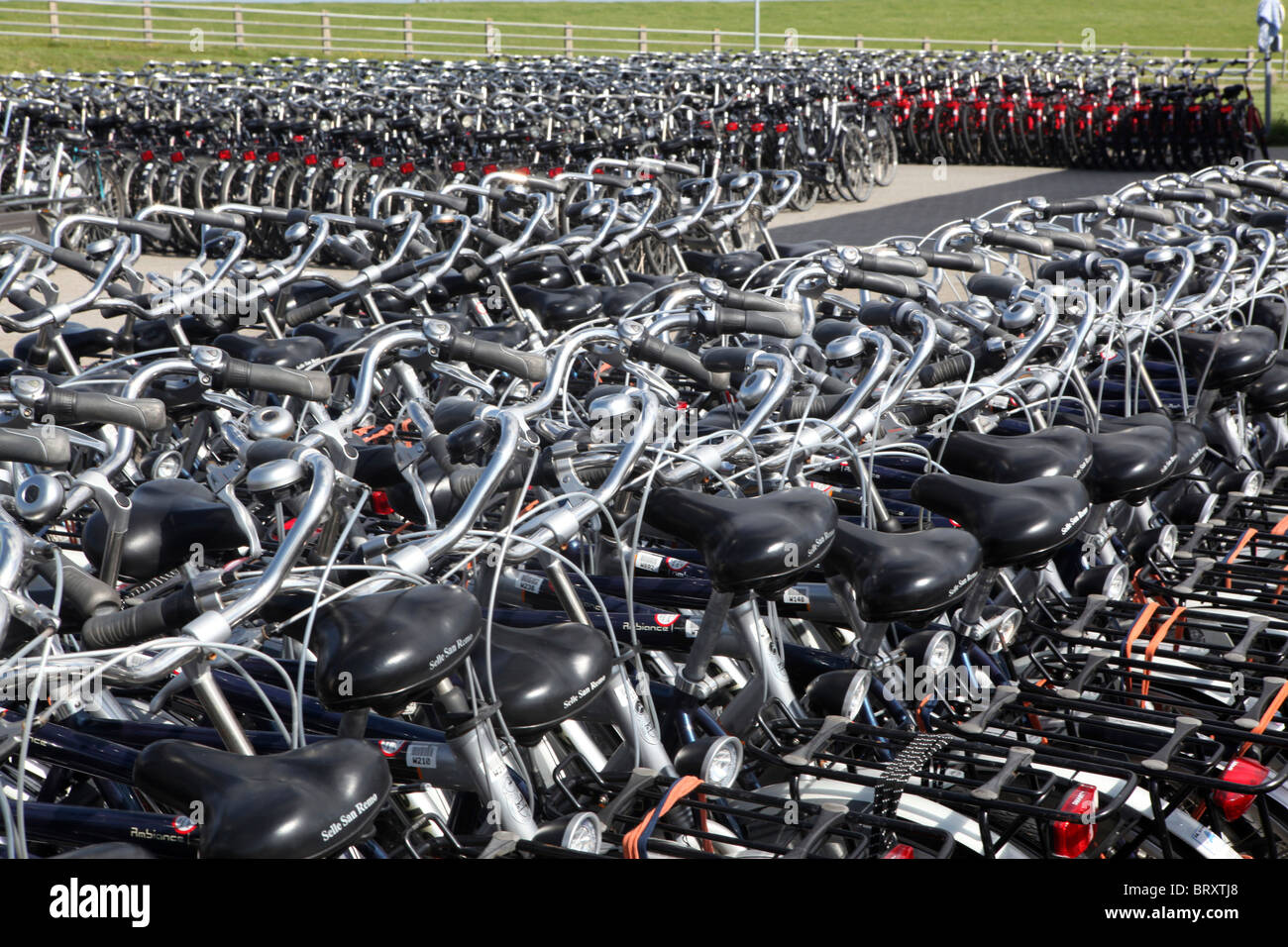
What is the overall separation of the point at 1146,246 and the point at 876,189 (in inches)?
459

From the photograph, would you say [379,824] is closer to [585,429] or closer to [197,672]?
[197,672]

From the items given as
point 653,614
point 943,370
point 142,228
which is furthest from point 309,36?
point 653,614

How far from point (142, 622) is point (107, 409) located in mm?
668

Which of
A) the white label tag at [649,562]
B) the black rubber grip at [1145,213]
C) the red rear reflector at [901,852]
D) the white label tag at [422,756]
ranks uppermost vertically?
the black rubber grip at [1145,213]

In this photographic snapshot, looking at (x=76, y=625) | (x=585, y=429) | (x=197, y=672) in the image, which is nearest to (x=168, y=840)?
(x=197, y=672)

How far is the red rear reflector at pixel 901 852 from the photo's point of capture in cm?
216

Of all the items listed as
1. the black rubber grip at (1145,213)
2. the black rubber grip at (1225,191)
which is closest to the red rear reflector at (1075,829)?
the black rubber grip at (1145,213)

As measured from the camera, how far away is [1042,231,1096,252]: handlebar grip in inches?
201

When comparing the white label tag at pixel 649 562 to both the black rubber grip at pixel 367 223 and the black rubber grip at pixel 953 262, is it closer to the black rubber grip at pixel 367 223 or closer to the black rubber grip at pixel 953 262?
the black rubber grip at pixel 953 262

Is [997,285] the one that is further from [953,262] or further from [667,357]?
[667,357]

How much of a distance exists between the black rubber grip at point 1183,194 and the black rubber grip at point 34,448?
17.3 feet

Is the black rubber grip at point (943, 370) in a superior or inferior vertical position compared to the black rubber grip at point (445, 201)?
inferior

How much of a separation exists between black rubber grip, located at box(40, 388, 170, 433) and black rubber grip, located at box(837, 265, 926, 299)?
8.14 feet

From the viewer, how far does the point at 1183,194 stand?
19.7ft
